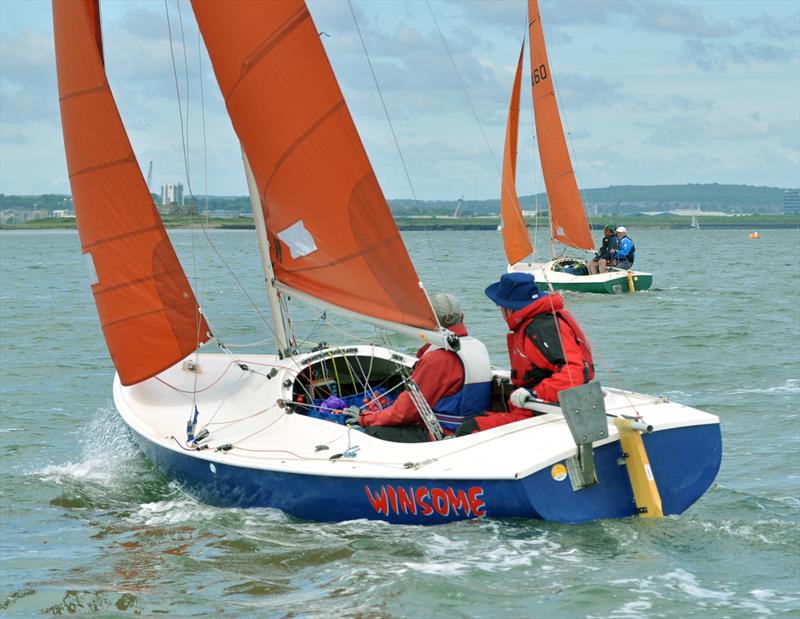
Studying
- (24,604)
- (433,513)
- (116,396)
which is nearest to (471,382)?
(433,513)

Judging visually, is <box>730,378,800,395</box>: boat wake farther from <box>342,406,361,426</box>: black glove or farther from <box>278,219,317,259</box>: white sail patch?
<box>278,219,317,259</box>: white sail patch

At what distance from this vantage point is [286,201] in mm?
7504

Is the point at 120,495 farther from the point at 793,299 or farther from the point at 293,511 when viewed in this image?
the point at 793,299

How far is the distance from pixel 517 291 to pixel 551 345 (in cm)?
36

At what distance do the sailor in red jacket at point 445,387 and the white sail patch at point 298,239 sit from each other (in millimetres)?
930

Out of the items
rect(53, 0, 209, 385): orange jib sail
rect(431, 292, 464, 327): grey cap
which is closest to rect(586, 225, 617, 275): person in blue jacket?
rect(53, 0, 209, 385): orange jib sail

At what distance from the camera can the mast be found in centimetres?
807

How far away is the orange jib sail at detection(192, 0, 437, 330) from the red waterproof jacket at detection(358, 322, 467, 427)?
0.27 m

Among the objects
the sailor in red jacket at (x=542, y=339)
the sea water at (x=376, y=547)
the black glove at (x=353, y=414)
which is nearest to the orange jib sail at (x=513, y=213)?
the sea water at (x=376, y=547)

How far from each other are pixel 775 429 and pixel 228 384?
4590mm

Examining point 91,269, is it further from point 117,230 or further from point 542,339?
point 542,339

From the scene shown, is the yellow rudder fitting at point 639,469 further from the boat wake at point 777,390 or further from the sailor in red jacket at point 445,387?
the boat wake at point 777,390

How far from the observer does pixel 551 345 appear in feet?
21.8

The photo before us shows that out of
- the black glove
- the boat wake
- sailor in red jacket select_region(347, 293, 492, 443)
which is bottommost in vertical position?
the boat wake
